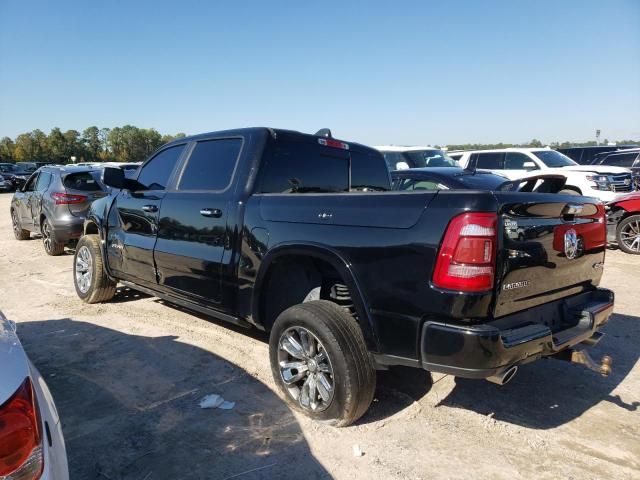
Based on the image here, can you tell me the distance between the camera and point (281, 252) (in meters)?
3.27

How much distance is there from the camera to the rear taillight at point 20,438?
1.37 meters

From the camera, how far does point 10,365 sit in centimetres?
154

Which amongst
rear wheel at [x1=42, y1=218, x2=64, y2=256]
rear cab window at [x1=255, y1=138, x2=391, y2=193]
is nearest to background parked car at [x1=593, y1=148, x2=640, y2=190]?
rear cab window at [x1=255, y1=138, x2=391, y2=193]

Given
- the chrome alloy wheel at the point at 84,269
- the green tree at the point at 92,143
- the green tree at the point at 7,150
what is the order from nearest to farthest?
1. the chrome alloy wheel at the point at 84,269
2. the green tree at the point at 7,150
3. the green tree at the point at 92,143

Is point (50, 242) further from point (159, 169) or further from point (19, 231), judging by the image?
point (159, 169)

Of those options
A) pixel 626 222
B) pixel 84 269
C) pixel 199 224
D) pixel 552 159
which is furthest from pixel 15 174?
pixel 626 222

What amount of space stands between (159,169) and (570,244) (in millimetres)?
3690

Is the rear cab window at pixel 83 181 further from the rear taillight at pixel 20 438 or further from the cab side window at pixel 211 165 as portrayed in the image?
the rear taillight at pixel 20 438

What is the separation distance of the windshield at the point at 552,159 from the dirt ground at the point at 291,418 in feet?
31.9

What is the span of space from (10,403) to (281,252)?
200cm

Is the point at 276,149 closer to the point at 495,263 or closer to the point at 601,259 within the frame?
the point at 495,263

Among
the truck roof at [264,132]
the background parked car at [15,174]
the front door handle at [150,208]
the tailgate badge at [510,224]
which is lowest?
the background parked car at [15,174]

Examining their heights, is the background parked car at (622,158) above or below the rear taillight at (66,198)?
above

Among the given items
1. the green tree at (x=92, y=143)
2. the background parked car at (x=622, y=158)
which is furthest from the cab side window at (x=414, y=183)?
the green tree at (x=92, y=143)
